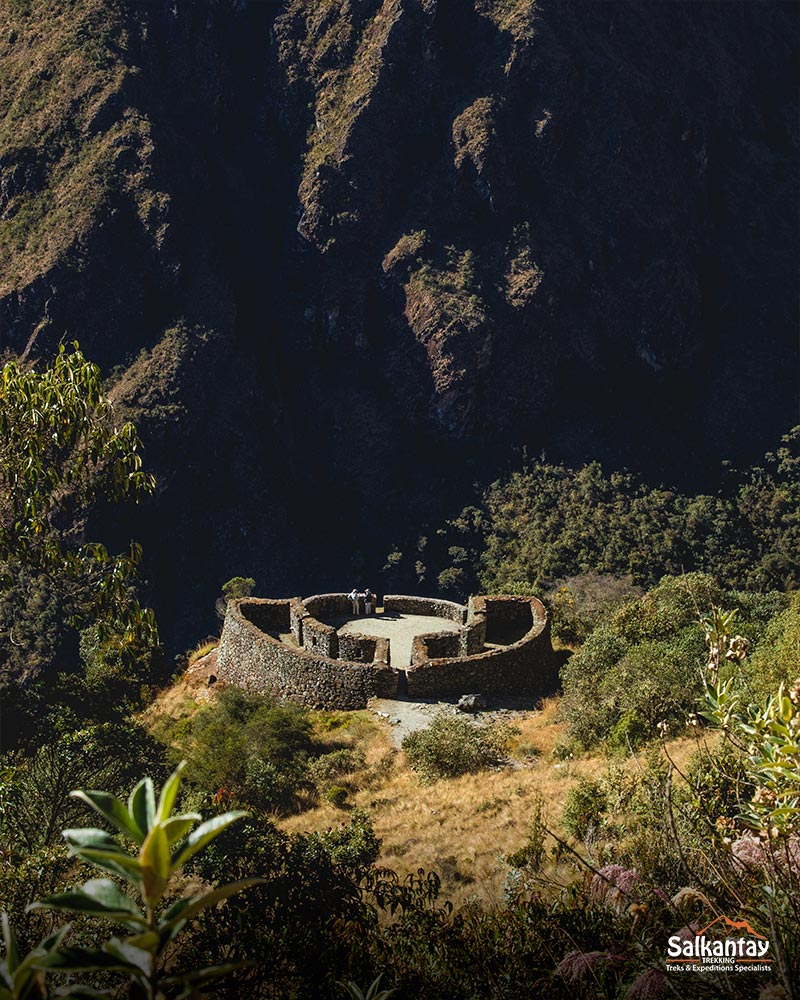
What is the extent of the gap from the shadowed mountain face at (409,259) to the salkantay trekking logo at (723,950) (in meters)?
57.5

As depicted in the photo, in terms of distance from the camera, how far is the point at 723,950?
4824mm

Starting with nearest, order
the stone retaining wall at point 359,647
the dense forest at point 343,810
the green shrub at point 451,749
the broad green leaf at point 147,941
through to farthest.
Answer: the broad green leaf at point 147,941
the dense forest at point 343,810
the green shrub at point 451,749
the stone retaining wall at point 359,647

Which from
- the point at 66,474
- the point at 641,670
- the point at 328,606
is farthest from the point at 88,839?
the point at 328,606

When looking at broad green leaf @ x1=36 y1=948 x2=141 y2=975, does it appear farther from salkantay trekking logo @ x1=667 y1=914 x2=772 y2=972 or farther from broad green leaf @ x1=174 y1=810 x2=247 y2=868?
salkantay trekking logo @ x1=667 y1=914 x2=772 y2=972

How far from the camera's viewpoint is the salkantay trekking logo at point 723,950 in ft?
15.3

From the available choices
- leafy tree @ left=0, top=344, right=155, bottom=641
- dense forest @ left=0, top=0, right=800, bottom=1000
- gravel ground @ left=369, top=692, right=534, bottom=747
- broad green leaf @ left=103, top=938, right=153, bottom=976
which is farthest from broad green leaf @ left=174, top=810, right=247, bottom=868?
dense forest @ left=0, top=0, right=800, bottom=1000

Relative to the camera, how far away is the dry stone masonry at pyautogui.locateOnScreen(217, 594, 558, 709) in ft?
69.4

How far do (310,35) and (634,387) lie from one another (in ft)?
140

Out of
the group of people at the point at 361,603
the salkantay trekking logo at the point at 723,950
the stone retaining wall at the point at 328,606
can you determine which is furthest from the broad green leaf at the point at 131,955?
the group of people at the point at 361,603

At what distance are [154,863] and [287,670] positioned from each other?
20.4 m

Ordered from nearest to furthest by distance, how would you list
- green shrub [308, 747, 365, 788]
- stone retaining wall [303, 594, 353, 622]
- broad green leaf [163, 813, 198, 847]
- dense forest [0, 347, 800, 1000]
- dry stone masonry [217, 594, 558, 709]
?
1. broad green leaf [163, 813, 198, 847]
2. dense forest [0, 347, 800, 1000]
3. green shrub [308, 747, 365, 788]
4. dry stone masonry [217, 594, 558, 709]
5. stone retaining wall [303, 594, 353, 622]

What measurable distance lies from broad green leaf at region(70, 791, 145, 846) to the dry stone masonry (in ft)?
61.4

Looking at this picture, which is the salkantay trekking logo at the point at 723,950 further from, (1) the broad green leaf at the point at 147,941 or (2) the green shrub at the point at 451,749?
(2) the green shrub at the point at 451,749

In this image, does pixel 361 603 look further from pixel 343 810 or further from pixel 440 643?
pixel 343 810
